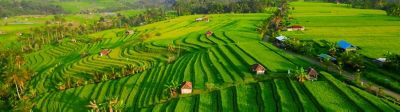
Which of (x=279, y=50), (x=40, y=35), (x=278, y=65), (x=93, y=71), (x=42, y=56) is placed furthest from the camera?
Answer: (x=40, y=35)

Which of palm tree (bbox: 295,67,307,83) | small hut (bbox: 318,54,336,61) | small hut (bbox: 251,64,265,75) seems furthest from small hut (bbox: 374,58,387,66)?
small hut (bbox: 251,64,265,75)

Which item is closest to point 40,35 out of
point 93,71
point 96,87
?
point 93,71

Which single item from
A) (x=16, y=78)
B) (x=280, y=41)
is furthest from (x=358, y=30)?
(x=16, y=78)

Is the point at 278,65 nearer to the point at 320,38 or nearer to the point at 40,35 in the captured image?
the point at 320,38

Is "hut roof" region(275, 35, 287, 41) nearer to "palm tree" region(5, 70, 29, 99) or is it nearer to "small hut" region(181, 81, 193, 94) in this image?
"small hut" region(181, 81, 193, 94)

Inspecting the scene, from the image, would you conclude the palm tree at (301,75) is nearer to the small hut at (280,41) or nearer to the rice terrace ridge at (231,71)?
the rice terrace ridge at (231,71)

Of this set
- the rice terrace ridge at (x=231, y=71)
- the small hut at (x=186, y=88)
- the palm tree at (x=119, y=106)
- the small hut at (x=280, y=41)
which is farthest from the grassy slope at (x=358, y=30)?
the palm tree at (x=119, y=106)
